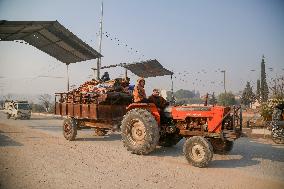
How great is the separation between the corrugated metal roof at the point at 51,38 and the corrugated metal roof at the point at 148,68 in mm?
2257

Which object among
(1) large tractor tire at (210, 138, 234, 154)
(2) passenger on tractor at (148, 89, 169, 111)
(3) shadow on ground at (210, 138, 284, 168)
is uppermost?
(2) passenger on tractor at (148, 89, 169, 111)

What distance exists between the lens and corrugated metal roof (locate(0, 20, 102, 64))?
1203cm

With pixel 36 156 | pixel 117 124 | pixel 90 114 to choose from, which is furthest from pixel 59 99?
pixel 36 156

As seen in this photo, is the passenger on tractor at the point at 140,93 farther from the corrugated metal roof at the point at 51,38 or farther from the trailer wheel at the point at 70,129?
the corrugated metal roof at the point at 51,38

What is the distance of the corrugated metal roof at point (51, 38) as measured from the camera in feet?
39.5

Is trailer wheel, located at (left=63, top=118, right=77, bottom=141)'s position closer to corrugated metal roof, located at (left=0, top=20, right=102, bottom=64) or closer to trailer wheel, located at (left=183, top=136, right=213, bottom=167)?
corrugated metal roof, located at (left=0, top=20, right=102, bottom=64)

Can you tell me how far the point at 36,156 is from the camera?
757cm

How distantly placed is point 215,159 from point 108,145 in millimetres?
3746

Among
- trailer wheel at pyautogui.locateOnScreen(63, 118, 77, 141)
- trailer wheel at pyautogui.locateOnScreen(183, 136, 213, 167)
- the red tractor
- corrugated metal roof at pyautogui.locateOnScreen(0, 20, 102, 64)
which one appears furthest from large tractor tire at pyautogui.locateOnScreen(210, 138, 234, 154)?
corrugated metal roof at pyautogui.locateOnScreen(0, 20, 102, 64)

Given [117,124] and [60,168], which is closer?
[60,168]

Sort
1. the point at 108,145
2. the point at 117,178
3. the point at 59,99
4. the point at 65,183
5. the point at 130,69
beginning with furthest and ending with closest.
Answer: the point at 130,69 → the point at 59,99 → the point at 108,145 → the point at 117,178 → the point at 65,183

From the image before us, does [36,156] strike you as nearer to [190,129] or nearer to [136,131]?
[136,131]

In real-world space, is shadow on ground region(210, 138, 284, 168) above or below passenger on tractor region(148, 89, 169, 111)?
below

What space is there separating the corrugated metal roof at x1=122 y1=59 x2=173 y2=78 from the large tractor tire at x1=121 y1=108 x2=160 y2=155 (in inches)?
289
